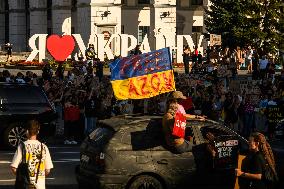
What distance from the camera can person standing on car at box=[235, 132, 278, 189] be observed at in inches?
479

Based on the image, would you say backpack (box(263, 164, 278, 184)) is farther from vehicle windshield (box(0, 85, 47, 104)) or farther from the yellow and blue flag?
vehicle windshield (box(0, 85, 47, 104))

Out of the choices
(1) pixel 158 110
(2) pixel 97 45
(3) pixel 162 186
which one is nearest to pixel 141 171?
(3) pixel 162 186

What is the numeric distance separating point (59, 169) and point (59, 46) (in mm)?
21445

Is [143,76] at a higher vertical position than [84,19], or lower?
lower

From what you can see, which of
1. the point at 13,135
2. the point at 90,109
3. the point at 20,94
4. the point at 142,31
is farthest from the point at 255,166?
the point at 142,31

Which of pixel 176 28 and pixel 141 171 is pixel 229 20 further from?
pixel 141 171

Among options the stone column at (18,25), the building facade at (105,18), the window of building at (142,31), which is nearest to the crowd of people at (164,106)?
the building facade at (105,18)

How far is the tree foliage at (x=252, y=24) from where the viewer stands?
58.1 metres

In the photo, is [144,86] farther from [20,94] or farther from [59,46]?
[59,46]

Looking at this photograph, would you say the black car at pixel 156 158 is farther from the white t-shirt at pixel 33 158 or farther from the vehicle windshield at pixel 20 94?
the vehicle windshield at pixel 20 94

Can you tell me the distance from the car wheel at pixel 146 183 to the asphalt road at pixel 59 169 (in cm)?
274

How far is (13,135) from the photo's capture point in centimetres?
2547

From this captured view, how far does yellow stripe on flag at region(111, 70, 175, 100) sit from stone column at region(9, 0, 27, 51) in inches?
2351

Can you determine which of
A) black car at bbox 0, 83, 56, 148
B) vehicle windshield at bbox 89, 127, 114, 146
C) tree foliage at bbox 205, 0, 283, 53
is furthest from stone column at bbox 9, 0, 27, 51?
vehicle windshield at bbox 89, 127, 114, 146
